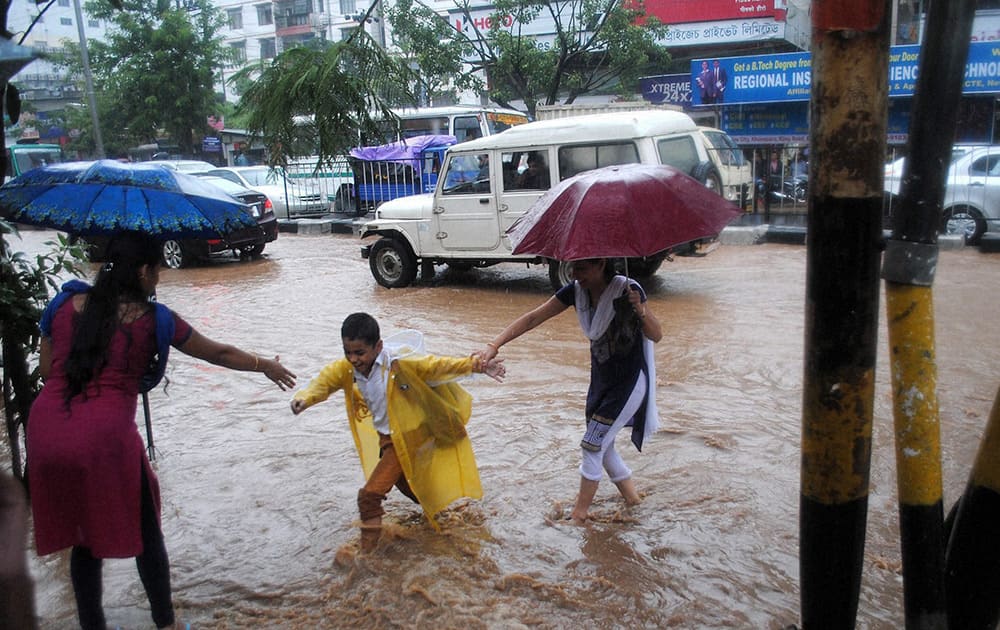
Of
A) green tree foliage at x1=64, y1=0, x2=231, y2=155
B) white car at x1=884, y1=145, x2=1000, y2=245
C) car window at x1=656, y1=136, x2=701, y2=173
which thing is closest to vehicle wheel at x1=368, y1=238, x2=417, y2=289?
car window at x1=656, y1=136, x2=701, y2=173

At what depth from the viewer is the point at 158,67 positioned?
1192 inches

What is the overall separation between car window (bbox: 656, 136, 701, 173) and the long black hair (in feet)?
23.9

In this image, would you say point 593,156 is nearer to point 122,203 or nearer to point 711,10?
point 122,203

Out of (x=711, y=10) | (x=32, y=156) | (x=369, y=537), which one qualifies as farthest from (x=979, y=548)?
(x=32, y=156)

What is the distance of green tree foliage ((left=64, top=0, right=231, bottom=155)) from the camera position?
29.7 m

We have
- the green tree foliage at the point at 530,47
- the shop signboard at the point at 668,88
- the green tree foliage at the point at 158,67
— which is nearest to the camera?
the green tree foliage at the point at 530,47

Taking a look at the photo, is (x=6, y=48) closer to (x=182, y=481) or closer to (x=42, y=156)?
(x=182, y=481)

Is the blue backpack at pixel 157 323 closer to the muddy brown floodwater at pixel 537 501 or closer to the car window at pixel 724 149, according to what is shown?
the muddy brown floodwater at pixel 537 501

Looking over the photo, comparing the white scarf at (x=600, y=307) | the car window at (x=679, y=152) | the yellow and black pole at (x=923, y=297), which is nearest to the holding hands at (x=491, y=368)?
the white scarf at (x=600, y=307)

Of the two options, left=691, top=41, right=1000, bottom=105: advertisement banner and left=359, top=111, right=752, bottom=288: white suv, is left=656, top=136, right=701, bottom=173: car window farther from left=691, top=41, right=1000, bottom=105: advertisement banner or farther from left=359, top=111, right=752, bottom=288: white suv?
left=691, top=41, right=1000, bottom=105: advertisement banner

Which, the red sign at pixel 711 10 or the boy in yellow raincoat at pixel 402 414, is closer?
the boy in yellow raincoat at pixel 402 414

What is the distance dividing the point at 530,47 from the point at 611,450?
18.8 metres

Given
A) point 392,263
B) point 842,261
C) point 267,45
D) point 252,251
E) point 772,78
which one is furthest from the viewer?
point 267,45

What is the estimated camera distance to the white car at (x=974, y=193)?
12562mm
